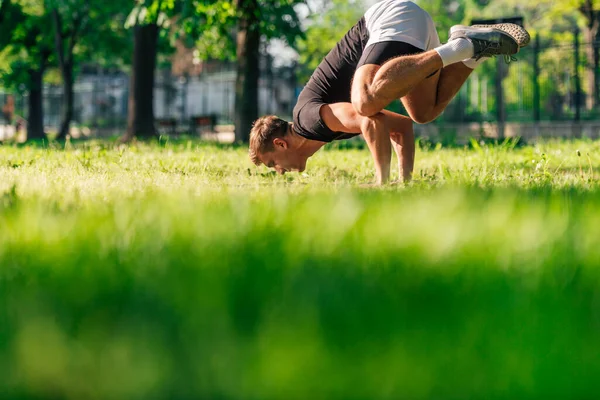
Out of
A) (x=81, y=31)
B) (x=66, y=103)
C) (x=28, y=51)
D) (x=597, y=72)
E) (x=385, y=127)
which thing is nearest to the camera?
(x=385, y=127)

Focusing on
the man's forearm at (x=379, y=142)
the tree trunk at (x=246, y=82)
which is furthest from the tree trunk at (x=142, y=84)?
the man's forearm at (x=379, y=142)

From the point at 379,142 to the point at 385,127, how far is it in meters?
0.19

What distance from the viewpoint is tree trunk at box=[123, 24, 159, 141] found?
728 inches

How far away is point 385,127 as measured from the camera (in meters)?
5.40

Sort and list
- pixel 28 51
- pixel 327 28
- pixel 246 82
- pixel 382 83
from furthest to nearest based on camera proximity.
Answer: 1. pixel 327 28
2. pixel 28 51
3. pixel 246 82
4. pixel 382 83

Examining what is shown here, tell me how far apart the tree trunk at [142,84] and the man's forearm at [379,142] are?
1377 centimetres

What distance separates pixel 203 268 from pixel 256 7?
1376 cm

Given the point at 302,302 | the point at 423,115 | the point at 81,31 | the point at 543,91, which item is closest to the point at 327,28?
Answer: the point at 81,31

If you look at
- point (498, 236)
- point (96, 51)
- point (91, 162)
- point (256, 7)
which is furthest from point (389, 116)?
point (96, 51)

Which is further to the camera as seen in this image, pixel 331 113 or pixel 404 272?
pixel 331 113

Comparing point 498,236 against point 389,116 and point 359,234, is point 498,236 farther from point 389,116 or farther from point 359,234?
point 389,116

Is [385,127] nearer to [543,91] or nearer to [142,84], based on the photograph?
[142,84]

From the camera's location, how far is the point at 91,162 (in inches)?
265

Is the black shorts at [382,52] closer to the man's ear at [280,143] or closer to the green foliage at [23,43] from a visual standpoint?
the man's ear at [280,143]
